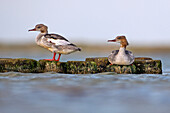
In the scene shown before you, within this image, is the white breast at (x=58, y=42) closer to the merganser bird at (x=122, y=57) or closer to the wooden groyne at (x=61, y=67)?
the wooden groyne at (x=61, y=67)

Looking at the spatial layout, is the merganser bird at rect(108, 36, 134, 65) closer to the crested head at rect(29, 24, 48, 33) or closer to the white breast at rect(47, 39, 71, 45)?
the white breast at rect(47, 39, 71, 45)

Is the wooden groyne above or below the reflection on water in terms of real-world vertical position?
above

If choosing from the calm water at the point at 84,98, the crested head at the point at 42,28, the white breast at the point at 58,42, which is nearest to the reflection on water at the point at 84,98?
the calm water at the point at 84,98

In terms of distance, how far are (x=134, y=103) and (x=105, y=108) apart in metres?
0.59

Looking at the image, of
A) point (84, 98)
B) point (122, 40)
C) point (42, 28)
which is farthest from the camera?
point (42, 28)

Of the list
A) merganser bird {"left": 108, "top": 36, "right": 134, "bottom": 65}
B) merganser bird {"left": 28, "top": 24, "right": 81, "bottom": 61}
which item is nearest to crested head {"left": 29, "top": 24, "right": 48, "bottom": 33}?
merganser bird {"left": 28, "top": 24, "right": 81, "bottom": 61}

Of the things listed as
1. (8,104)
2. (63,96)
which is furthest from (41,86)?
(8,104)

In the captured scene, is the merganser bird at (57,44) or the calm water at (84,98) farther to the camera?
the merganser bird at (57,44)

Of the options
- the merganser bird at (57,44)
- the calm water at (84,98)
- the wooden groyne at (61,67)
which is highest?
the merganser bird at (57,44)

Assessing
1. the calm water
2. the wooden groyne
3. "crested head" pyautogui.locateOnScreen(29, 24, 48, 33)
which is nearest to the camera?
the calm water

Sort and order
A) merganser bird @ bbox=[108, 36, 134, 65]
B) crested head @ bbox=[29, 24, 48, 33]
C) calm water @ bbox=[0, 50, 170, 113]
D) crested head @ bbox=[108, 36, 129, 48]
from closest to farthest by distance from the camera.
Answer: calm water @ bbox=[0, 50, 170, 113] → merganser bird @ bbox=[108, 36, 134, 65] → crested head @ bbox=[108, 36, 129, 48] → crested head @ bbox=[29, 24, 48, 33]

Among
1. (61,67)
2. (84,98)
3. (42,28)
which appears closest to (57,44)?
(61,67)

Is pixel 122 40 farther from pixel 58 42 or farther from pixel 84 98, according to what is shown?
pixel 84 98

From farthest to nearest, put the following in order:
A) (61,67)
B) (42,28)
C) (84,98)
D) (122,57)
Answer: (42,28), (61,67), (122,57), (84,98)
